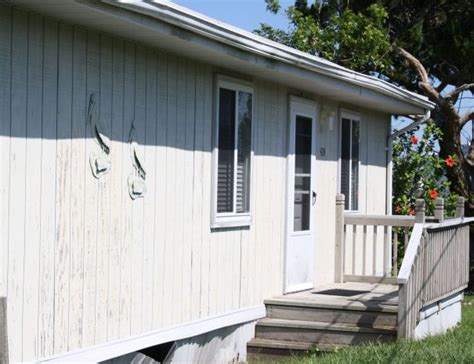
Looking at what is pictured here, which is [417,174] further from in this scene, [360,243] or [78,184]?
[78,184]

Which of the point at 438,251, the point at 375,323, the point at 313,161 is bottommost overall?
the point at 375,323

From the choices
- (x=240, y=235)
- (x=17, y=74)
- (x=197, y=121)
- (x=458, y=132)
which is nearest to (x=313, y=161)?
(x=240, y=235)

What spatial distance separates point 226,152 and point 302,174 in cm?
202

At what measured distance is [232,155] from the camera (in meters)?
9.47

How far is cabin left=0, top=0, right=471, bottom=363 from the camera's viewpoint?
6637mm

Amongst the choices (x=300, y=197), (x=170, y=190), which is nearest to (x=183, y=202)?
(x=170, y=190)

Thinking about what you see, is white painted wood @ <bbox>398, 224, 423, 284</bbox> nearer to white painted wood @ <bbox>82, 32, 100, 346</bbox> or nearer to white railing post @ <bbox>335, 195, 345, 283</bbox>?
white railing post @ <bbox>335, 195, 345, 283</bbox>

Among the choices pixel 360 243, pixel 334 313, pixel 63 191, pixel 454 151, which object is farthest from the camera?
pixel 454 151

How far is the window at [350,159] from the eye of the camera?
490 inches

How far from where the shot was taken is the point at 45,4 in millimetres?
6309

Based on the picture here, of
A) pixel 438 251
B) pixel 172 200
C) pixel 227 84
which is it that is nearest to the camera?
pixel 172 200

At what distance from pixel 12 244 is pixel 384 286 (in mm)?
6333

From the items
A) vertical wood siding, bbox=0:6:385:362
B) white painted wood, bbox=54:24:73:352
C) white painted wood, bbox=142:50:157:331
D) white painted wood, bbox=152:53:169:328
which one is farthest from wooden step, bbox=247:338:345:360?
white painted wood, bbox=54:24:73:352

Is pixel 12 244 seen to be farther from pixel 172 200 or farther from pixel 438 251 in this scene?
pixel 438 251
